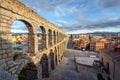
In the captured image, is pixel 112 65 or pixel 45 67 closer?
pixel 112 65

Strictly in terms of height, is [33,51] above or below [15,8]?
below

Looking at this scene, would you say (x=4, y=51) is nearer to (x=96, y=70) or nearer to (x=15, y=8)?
(x=15, y=8)

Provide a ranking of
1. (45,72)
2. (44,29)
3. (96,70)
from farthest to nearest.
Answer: (96,70), (45,72), (44,29)

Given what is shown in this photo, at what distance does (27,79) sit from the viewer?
14.1 m

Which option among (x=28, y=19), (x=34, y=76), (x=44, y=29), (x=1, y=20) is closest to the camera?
(x=1, y=20)

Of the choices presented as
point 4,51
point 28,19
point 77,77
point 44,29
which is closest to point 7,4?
point 4,51

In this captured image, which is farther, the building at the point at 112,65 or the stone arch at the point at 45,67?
the stone arch at the point at 45,67

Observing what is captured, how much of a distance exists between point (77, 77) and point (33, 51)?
35.8 feet

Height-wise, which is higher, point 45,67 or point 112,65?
point 112,65

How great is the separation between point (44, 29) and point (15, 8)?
26.1 feet

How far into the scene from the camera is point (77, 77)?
21.5 metres

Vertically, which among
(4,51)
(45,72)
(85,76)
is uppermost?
(4,51)

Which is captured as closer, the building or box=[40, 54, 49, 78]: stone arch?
the building

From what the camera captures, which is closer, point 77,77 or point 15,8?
point 15,8
